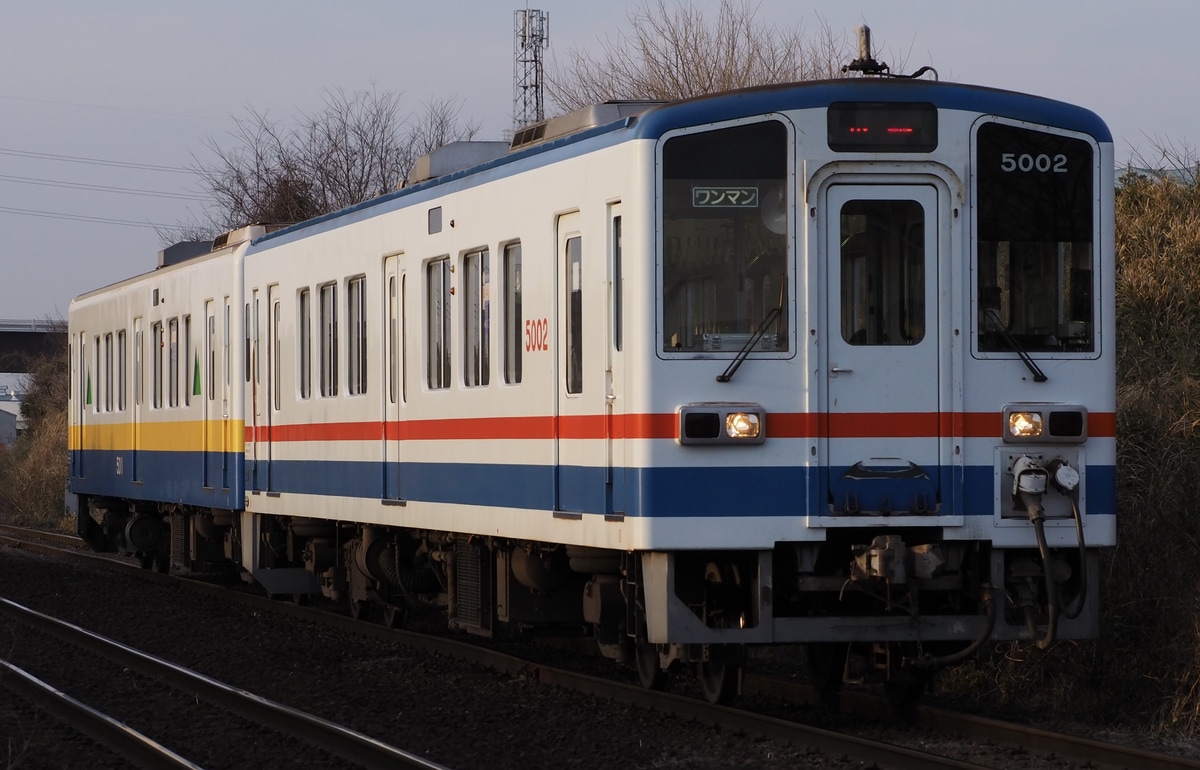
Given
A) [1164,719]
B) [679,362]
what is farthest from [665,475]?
[1164,719]

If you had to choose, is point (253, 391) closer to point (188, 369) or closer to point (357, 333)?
point (188, 369)

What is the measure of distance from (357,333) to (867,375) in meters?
4.89

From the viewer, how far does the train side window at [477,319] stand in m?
9.80

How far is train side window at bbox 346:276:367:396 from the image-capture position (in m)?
11.7

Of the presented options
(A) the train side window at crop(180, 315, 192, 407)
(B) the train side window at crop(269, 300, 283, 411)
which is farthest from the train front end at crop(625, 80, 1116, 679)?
(A) the train side window at crop(180, 315, 192, 407)

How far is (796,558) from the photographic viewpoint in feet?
26.3

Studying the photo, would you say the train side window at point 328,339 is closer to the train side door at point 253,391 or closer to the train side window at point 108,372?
the train side door at point 253,391

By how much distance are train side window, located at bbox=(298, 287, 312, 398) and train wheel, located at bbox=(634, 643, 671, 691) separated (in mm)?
4391

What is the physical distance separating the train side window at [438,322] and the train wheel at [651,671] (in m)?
2.09

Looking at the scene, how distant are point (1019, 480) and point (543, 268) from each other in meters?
2.71

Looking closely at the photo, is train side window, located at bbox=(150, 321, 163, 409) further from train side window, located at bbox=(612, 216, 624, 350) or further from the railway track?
train side window, located at bbox=(612, 216, 624, 350)

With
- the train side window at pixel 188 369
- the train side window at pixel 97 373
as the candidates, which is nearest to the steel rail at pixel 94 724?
the train side window at pixel 188 369

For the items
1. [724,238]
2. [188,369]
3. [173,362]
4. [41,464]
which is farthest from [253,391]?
[41,464]

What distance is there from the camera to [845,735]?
7.83 meters
